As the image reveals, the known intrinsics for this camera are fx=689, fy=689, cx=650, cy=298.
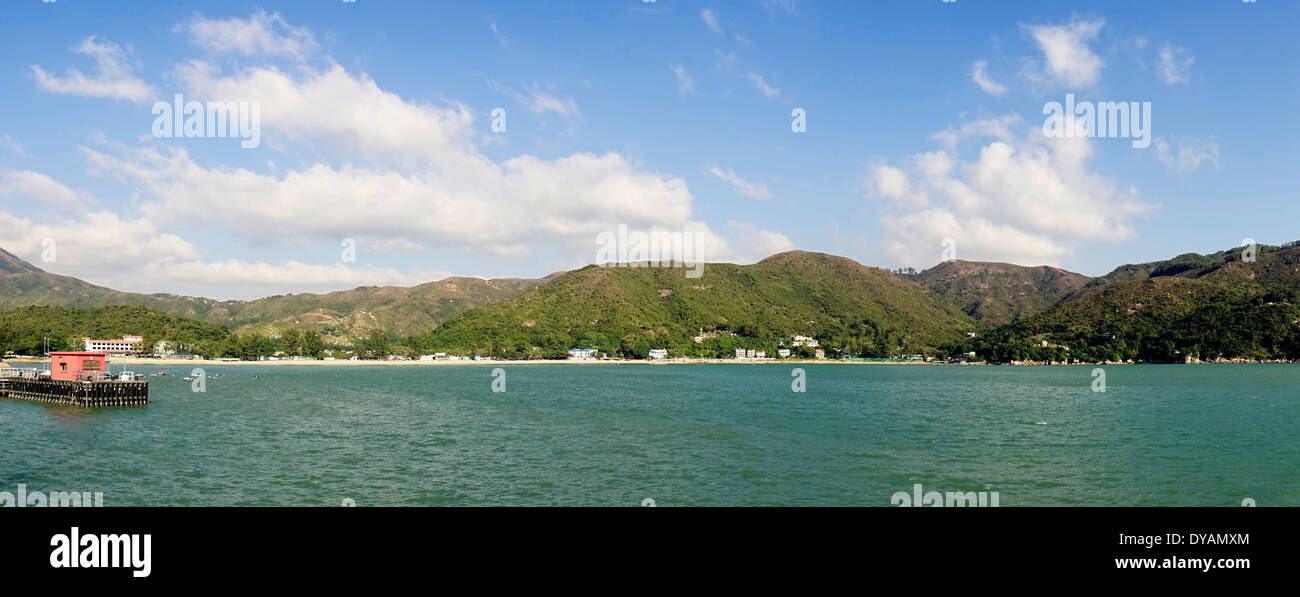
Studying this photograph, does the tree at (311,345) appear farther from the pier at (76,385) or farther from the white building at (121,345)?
the pier at (76,385)

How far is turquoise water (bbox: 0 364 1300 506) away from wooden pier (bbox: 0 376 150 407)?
66.9 inches

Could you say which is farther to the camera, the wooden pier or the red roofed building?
the red roofed building

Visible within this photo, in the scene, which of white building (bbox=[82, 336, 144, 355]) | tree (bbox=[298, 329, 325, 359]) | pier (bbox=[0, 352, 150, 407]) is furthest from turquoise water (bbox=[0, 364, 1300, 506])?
white building (bbox=[82, 336, 144, 355])

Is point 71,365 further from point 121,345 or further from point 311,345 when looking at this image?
point 121,345

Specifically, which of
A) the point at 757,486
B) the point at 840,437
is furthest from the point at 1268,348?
the point at 757,486

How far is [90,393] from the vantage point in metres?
56.5

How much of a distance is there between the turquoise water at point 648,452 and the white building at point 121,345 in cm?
14920

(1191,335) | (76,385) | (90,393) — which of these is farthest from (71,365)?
(1191,335)

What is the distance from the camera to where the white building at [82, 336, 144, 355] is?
18025 cm

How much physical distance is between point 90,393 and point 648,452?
170ft

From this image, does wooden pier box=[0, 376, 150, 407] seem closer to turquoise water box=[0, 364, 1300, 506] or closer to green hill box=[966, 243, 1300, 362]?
turquoise water box=[0, 364, 1300, 506]
